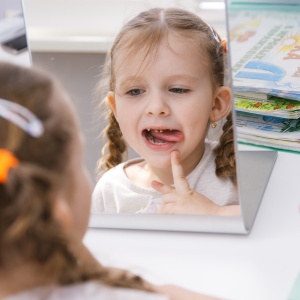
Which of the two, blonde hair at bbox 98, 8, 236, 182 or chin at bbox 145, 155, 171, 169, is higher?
blonde hair at bbox 98, 8, 236, 182

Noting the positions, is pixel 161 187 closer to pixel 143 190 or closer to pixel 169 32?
pixel 143 190

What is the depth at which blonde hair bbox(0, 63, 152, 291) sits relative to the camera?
0.63 metres

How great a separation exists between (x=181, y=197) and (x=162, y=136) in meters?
0.09

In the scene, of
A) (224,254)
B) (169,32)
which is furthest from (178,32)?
(224,254)

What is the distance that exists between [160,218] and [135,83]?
20 cm

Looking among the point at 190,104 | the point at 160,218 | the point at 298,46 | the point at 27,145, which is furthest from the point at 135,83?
the point at 298,46

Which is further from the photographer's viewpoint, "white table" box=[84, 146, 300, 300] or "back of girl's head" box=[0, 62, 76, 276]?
"white table" box=[84, 146, 300, 300]

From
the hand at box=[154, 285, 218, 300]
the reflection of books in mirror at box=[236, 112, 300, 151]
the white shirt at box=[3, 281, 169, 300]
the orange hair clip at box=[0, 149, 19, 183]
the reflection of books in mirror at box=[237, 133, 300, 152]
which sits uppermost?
the orange hair clip at box=[0, 149, 19, 183]

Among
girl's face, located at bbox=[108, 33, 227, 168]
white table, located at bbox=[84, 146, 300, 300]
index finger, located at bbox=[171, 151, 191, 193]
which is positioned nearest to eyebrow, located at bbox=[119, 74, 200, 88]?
girl's face, located at bbox=[108, 33, 227, 168]

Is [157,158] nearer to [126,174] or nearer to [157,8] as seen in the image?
[126,174]

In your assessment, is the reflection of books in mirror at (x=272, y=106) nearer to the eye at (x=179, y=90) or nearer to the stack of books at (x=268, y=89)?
the stack of books at (x=268, y=89)

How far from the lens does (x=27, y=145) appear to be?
2.12ft

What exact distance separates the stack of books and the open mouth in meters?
0.28

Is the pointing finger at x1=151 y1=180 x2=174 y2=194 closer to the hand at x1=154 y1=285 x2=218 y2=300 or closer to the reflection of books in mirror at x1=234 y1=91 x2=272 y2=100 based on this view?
the hand at x1=154 y1=285 x2=218 y2=300
